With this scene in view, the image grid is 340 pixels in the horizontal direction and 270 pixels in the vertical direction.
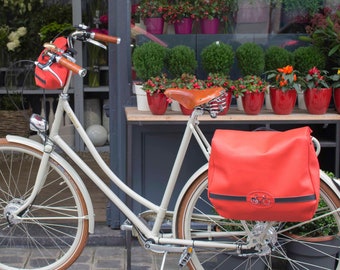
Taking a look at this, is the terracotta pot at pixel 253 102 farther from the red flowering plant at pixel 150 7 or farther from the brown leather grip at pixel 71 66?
the brown leather grip at pixel 71 66

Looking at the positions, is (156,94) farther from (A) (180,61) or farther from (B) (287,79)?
(B) (287,79)

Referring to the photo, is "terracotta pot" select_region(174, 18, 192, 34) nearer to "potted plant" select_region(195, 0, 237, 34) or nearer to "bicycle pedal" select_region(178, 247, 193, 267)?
"potted plant" select_region(195, 0, 237, 34)

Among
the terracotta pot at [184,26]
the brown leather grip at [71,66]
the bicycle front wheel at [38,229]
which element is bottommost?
the bicycle front wheel at [38,229]

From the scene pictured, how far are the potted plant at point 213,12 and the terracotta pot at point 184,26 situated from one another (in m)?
0.08

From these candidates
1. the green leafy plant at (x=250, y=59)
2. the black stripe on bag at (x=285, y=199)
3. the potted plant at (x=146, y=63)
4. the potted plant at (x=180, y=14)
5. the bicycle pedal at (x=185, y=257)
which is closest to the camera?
the black stripe on bag at (x=285, y=199)

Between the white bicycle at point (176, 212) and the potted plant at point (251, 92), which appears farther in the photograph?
the potted plant at point (251, 92)

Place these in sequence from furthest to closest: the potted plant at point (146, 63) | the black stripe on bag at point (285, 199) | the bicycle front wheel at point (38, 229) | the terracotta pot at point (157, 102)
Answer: the potted plant at point (146, 63) → the terracotta pot at point (157, 102) → the bicycle front wheel at point (38, 229) → the black stripe on bag at point (285, 199)

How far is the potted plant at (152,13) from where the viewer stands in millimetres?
4441

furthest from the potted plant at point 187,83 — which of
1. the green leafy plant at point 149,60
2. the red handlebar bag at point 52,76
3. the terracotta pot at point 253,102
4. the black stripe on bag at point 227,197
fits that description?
the black stripe on bag at point 227,197

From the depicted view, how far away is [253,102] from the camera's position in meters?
4.09

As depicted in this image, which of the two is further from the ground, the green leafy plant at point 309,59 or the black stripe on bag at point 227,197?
the green leafy plant at point 309,59

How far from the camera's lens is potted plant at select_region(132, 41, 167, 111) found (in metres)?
4.21

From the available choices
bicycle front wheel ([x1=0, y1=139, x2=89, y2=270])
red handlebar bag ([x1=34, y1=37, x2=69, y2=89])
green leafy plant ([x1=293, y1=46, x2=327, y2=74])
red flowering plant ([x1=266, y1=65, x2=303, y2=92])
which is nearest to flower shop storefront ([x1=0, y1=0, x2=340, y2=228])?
green leafy plant ([x1=293, y1=46, x2=327, y2=74])

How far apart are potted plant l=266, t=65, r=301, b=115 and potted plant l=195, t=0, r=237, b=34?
23.2 inches
